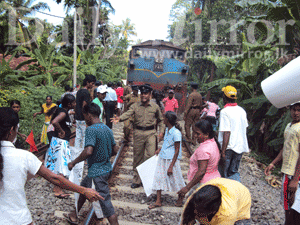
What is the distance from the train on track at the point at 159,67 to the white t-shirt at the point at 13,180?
34.7 feet

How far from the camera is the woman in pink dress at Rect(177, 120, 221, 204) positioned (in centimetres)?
288

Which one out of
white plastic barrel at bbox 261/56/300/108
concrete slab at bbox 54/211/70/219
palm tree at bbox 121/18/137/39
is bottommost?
concrete slab at bbox 54/211/70/219

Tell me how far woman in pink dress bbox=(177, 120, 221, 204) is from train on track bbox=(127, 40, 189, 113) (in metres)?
9.34

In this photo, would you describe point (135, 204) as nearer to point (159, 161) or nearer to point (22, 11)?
point (159, 161)

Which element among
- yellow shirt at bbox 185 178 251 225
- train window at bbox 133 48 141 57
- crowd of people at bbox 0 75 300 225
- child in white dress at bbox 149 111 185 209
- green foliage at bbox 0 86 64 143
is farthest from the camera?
train window at bbox 133 48 141 57

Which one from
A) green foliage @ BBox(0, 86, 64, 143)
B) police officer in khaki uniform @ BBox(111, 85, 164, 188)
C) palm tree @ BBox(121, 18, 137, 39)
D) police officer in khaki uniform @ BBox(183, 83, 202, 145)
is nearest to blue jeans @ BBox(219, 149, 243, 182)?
police officer in khaki uniform @ BBox(111, 85, 164, 188)

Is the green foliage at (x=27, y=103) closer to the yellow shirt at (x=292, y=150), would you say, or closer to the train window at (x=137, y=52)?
the train window at (x=137, y=52)

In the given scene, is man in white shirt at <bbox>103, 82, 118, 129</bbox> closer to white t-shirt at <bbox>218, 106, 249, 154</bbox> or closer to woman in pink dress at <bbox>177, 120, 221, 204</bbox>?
white t-shirt at <bbox>218, 106, 249, 154</bbox>

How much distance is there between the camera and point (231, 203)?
180 cm

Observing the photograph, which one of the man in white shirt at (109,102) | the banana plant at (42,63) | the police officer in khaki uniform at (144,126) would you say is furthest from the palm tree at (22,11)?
the police officer in khaki uniform at (144,126)

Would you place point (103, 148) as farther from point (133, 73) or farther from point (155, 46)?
point (155, 46)

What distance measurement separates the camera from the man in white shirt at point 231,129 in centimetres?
377

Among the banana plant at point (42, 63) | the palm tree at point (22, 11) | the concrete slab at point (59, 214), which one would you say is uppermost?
the palm tree at point (22, 11)

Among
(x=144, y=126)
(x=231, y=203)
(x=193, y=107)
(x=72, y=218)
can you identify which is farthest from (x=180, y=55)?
(x=231, y=203)
